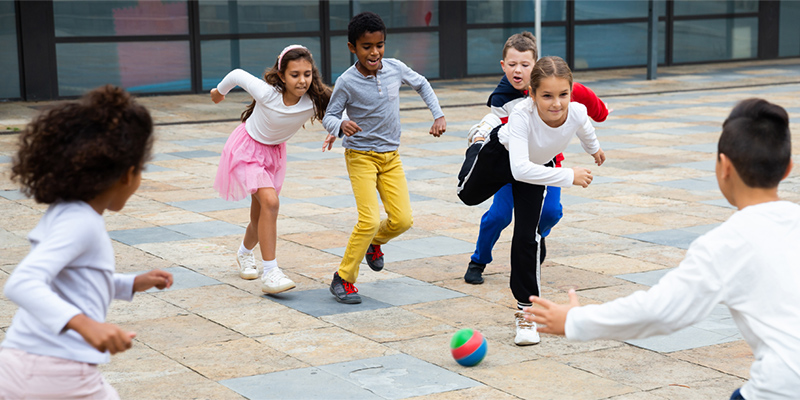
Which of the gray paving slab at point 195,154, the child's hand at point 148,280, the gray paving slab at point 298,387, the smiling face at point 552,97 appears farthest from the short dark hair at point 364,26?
the gray paving slab at point 195,154

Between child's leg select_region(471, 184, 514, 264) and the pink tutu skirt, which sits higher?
the pink tutu skirt

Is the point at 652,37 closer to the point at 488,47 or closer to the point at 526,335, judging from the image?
the point at 488,47

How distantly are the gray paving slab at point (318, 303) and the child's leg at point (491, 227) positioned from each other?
77cm

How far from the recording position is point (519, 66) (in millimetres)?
5758

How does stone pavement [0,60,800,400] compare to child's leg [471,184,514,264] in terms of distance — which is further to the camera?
child's leg [471,184,514,264]

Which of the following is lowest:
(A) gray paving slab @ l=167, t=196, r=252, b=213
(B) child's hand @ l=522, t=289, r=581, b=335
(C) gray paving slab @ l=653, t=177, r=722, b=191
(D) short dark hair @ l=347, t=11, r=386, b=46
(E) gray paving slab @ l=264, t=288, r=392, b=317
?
(E) gray paving slab @ l=264, t=288, r=392, b=317

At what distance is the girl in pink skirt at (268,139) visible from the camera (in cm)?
597

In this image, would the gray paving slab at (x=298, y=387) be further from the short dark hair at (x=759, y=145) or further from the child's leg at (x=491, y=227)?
the short dark hair at (x=759, y=145)

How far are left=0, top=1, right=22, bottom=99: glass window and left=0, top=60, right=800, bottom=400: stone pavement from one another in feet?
22.4

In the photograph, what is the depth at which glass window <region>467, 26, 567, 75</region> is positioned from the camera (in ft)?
71.3

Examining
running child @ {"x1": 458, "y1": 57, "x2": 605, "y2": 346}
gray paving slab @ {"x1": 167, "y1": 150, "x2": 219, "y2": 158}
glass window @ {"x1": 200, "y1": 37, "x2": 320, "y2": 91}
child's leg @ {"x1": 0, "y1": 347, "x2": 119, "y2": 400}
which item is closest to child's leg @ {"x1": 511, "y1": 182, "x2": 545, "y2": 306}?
running child @ {"x1": 458, "y1": 57, "x2": 605, "y2": 346}

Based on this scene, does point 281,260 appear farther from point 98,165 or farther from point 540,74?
point 98,165

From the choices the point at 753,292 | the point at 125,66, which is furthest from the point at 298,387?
the point at 125,66

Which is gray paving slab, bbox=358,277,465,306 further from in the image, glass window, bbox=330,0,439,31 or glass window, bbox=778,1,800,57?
glass window, bbox=778,1,800,57
